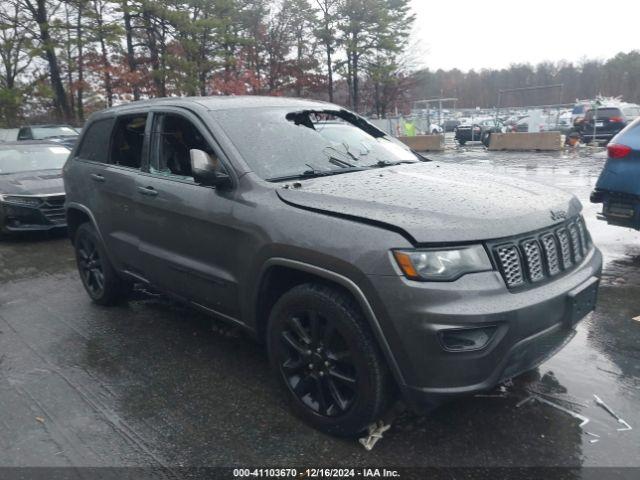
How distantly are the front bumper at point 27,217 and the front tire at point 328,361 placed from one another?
20.9 feet

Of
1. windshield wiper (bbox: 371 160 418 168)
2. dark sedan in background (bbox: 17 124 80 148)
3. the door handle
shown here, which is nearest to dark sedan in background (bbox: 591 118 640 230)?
windshield wiper (bbox: 371 160 418 168)

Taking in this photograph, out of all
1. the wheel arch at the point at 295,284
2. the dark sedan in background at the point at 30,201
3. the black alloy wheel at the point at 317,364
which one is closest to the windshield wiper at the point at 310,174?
the wheel arch at the point at 295,284

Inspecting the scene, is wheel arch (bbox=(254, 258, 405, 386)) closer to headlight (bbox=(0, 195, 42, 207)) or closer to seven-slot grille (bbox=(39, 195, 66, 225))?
seven-slot grille (bbox=(39, 195, 66, 225))

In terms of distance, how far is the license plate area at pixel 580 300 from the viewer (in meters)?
2.77

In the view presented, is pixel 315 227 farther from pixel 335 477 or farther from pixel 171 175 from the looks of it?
pixel 171 175

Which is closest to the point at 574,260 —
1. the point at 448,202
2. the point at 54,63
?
the point at 448,202

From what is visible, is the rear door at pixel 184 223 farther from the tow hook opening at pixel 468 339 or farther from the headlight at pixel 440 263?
the tow hook opening at pixel 468 339

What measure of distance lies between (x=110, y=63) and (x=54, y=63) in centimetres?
279

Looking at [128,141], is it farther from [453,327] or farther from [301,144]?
[453,327]

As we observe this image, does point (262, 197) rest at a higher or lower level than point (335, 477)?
higher

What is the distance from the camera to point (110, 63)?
A: 95.8 ft

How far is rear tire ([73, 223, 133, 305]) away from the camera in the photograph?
4.92 meters

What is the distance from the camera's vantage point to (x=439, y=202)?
2.81 metres

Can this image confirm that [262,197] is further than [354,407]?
Yes
